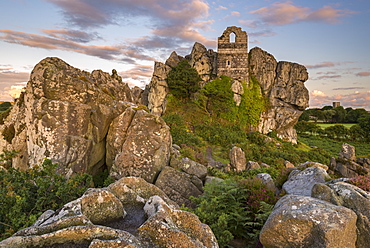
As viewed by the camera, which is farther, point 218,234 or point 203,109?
point 203,109

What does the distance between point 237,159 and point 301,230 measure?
1836 cm

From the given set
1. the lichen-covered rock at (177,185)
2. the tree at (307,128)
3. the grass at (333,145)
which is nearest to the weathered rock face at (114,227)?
the lichen-covered rock at (177,185)

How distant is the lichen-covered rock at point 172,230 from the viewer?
3.68 m

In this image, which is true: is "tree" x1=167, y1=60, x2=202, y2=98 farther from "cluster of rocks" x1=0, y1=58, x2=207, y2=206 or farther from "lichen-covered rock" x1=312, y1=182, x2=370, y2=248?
"lichen-covered rock" x1=312, y1=182, x2=370, y2=248

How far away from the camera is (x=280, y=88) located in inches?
1630

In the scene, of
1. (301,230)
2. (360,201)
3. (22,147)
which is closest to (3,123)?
(22,147)

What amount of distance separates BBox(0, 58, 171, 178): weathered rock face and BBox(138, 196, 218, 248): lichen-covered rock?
8055 mm

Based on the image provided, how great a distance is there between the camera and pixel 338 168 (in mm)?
23875

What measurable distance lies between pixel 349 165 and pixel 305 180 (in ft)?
64.9

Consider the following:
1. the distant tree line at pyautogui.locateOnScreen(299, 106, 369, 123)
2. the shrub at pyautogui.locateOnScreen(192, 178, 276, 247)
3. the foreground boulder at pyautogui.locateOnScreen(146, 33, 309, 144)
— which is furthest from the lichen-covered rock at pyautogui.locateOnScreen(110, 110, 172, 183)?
the distant tree line at pyautogui.locateOnScreen(299, 106, 369, 123)

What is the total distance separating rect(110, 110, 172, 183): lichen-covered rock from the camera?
12234 mm

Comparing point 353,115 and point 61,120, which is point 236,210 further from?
point 353,115

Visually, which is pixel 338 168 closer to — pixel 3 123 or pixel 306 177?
pixel 306 177

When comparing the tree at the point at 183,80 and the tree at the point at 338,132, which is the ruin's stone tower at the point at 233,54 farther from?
the tree at the point at 338,132
